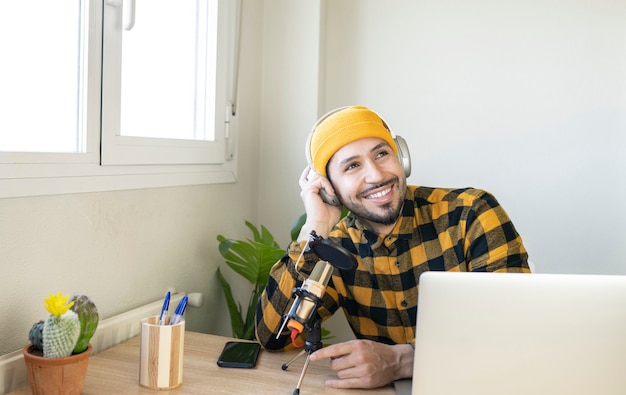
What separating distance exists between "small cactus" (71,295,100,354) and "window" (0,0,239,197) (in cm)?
26

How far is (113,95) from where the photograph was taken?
1560 mm

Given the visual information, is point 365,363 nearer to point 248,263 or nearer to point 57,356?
point 57,356

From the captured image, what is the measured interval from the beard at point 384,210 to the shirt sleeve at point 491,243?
19cm

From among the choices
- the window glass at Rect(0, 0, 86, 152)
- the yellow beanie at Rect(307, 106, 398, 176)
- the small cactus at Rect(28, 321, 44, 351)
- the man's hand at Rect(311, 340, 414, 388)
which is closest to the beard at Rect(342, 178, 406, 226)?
the yellow beanie at Rect(307, 106, 398, 176)

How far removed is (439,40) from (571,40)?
0.48 metres

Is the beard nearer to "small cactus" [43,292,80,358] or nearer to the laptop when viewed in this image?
the laptop

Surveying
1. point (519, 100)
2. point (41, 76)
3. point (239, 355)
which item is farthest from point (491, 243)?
point (41, 76)

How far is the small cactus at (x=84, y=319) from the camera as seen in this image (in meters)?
1.18

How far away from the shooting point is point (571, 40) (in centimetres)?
222

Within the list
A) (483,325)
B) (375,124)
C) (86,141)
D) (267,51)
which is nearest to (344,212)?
(375,124)

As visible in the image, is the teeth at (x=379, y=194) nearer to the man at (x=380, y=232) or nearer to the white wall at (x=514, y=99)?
the man at (x=380, y=232)

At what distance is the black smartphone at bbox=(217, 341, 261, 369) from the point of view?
1369 millimetres

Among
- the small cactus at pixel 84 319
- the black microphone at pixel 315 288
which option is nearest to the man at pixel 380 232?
the black microphone at pixel 315 288

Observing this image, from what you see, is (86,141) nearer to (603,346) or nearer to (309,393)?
(309,393)
